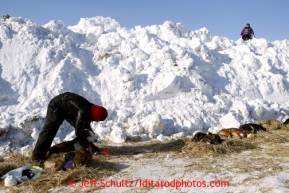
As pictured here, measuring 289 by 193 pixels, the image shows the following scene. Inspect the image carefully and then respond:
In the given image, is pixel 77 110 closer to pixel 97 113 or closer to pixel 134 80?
pixel 97 113

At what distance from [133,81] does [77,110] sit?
4875 millimetres

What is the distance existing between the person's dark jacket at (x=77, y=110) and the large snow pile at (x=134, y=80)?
6.28ft

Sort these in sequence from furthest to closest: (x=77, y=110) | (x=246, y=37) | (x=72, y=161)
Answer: (x=246, y=37) → (x=77, y=110) → (x=72, y=161)

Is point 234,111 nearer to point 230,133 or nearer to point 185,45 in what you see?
point 230,133

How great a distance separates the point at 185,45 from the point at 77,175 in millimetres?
9721

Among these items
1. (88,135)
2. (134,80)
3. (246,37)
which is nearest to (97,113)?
(88,135)

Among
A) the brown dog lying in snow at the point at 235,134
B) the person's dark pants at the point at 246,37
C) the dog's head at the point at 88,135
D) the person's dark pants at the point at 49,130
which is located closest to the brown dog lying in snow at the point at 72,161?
the person's dark pants at the point at 49,130

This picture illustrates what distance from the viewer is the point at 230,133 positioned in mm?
6914

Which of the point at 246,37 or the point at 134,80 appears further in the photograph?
the point at 246,37

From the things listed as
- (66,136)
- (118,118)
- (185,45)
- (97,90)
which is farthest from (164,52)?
(66,136)

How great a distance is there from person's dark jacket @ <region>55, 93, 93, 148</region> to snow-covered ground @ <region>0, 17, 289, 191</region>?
1867 millimetres

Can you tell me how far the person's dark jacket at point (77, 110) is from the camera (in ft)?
15.4

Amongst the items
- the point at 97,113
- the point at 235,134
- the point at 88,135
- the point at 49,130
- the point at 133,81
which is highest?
the point at 133,81

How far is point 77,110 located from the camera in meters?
4.82
